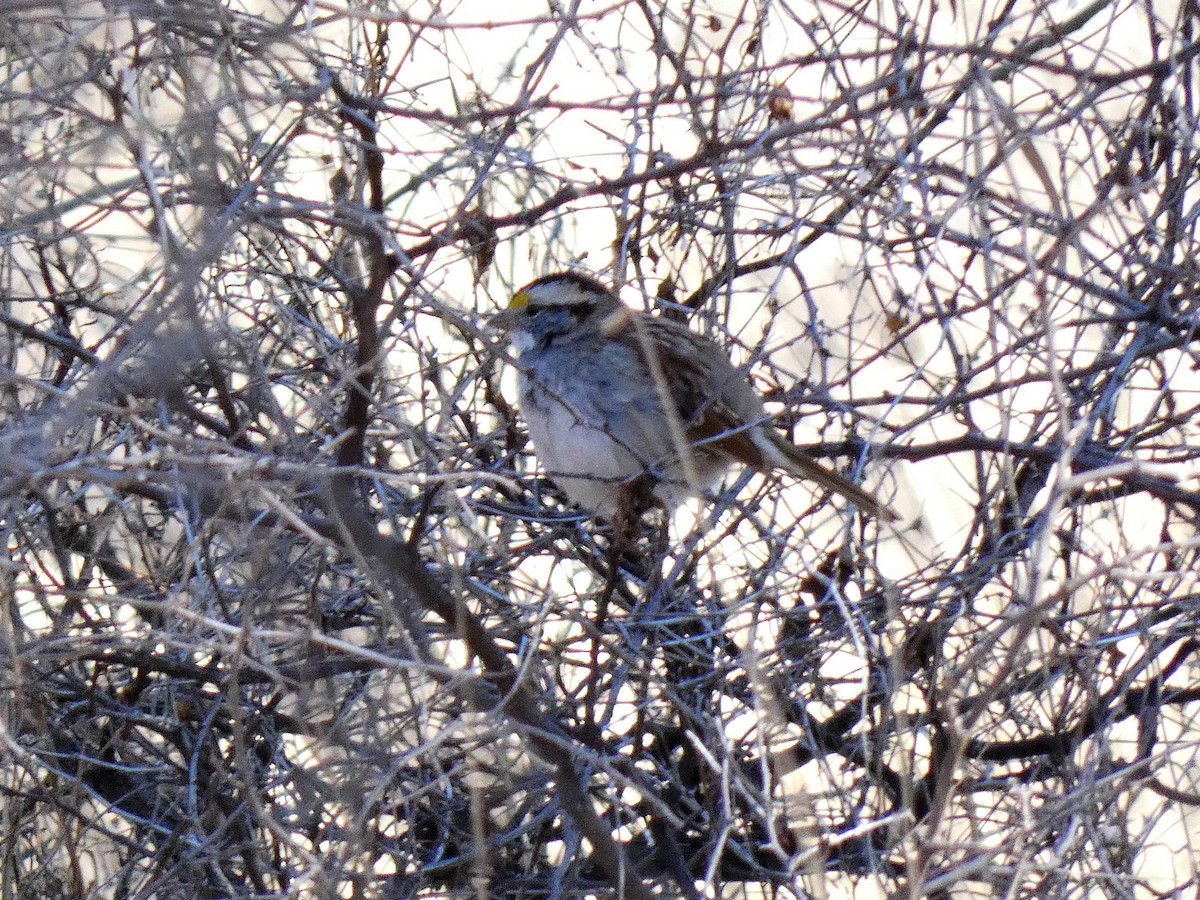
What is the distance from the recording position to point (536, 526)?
13.9ft

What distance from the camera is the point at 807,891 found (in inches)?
126

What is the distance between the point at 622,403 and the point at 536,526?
1.58 ft

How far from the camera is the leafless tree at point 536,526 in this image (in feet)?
9.73

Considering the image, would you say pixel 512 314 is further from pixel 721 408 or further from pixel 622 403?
pixel 721 408

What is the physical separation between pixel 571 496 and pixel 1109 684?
1514 millimetres

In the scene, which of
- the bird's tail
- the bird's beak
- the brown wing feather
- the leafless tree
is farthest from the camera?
the bird's beak

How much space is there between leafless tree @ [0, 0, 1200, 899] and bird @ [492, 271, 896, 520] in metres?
0.11

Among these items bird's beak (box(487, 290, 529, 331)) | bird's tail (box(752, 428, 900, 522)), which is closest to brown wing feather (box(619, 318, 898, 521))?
bird's tail (box(752, 428, 900, 522))

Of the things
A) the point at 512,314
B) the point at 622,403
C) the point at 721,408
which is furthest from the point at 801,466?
the point at 512,314

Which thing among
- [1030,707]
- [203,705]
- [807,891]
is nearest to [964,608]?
[1030,707]

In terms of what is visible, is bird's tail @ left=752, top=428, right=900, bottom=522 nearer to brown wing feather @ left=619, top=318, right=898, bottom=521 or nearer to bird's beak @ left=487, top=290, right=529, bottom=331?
brown wing feather @ left=619, top=318, right=898, bottom=521

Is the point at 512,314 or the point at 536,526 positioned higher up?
the point at 512,314

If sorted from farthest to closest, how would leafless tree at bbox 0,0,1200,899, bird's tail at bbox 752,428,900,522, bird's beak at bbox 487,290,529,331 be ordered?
bird's beak at bbox 487,290,529,331 → bird's tail at bbox 752,428,900,522 → leafless tree at bbox 0,0,1200,899

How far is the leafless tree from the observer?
2.96 m
